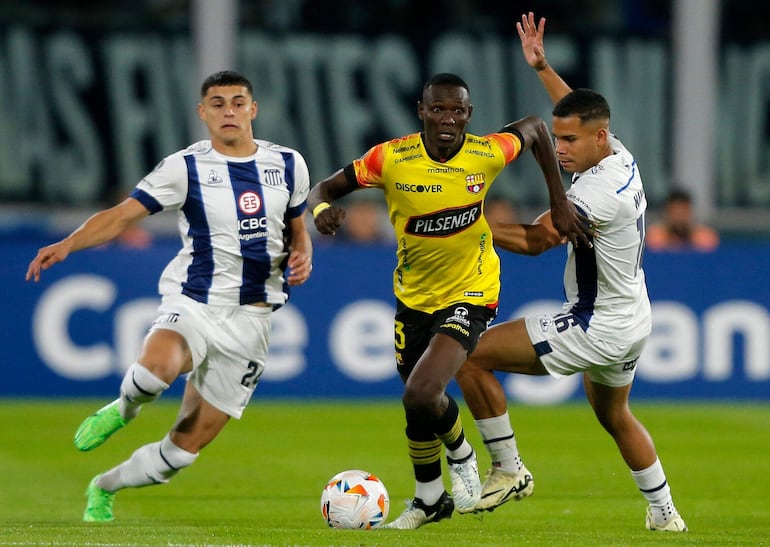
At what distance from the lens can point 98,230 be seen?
7.63m

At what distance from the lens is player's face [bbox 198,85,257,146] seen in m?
7.95

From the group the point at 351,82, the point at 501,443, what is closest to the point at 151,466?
the point at 501,443

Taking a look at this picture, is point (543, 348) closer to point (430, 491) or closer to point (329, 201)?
point (430, 491)

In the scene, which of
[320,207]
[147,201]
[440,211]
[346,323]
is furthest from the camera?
A: [346,323]

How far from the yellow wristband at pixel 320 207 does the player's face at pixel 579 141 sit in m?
1.22

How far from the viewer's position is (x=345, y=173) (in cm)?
763

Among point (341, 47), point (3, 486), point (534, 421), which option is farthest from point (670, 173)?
point (3, 486)

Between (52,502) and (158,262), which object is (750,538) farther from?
(158,262)

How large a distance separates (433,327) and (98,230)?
1.75 m

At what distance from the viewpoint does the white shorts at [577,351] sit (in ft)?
24.7

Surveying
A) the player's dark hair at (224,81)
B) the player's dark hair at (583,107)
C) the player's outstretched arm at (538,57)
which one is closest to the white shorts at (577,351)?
the player's dark hair at (583,107)

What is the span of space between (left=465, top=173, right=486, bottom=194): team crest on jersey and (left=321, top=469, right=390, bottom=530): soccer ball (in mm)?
1542

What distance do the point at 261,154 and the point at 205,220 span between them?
0.49m

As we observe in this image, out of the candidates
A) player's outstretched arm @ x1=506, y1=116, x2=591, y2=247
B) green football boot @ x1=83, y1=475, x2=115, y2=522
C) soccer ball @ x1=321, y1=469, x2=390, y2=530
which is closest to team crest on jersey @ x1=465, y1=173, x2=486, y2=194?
player's outstretched arm @ x1=506, y1=116, x2=591, y2=247
